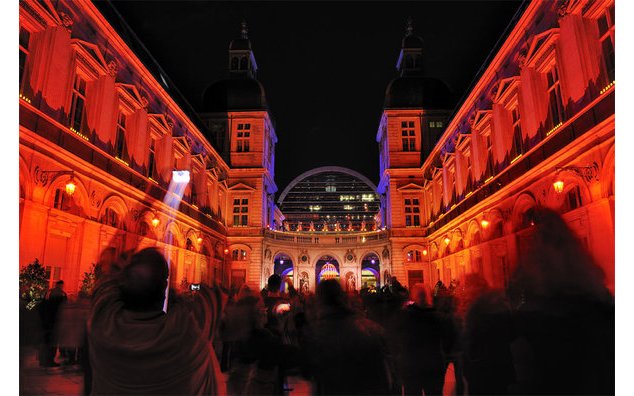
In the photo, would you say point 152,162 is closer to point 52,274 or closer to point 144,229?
point 144,229

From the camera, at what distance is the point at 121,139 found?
54.4ft

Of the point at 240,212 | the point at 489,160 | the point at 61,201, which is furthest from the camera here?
the point at 240,212

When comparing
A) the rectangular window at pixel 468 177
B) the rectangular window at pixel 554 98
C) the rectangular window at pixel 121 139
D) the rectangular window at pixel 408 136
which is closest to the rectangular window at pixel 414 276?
the rectangular window at pixel 408 136

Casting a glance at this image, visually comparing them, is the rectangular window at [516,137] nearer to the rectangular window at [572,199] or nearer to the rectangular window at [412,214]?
the rectangular window at [572,199]

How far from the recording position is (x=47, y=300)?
27.0ft

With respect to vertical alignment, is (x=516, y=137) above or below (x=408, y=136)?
below

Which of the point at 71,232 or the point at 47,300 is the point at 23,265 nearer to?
the point at 47,300

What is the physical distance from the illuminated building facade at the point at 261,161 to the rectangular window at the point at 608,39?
1.9 inches

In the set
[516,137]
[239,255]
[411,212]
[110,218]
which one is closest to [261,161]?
[239,255]

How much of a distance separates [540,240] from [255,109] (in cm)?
3382

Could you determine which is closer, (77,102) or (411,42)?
(77,102)

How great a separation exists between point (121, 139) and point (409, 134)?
24347mm

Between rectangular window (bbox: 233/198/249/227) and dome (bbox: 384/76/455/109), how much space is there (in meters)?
15.4

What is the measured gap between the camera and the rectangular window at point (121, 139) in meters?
16.2
